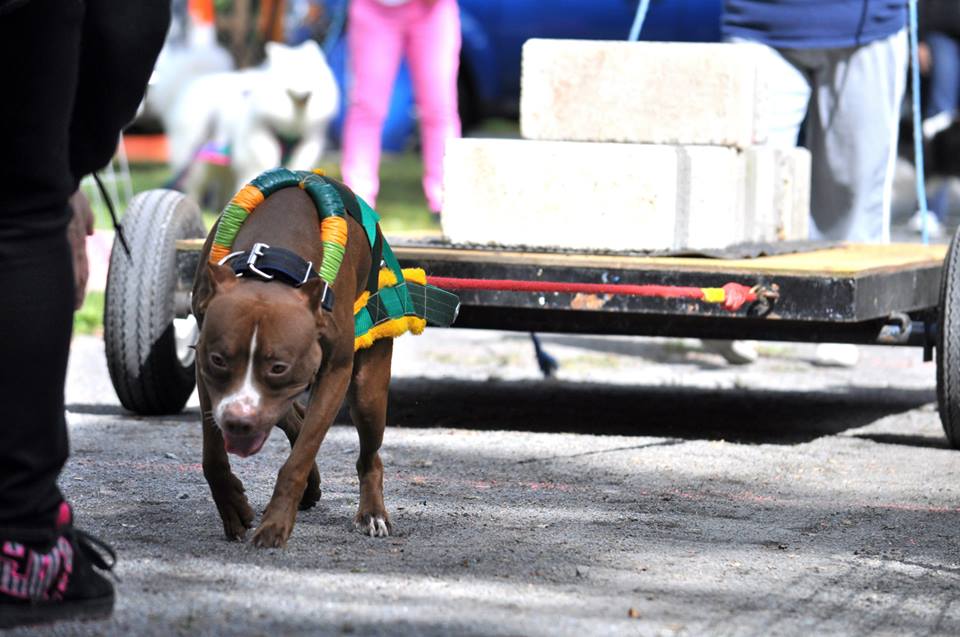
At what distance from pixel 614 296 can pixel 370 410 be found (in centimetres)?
137

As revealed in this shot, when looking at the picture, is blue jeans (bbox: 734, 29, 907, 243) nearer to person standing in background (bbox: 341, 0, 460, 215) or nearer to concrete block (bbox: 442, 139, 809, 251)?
concrete block (bbox: 442, 139, 809, 251)

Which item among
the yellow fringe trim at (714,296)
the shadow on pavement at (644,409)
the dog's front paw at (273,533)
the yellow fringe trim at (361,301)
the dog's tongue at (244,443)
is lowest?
the shadow on pavement at (644,409)

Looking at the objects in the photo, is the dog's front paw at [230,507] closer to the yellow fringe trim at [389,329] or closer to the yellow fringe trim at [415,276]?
the yellow fringe trim at [389,329]

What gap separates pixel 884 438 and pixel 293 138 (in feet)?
22.3

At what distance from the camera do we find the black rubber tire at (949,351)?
212 inches

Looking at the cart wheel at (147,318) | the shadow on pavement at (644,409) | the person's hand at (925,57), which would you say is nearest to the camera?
the cart wheel at (147,318)

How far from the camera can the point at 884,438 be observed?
5914 mm

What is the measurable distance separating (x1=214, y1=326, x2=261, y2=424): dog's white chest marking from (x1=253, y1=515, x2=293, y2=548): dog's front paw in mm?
308

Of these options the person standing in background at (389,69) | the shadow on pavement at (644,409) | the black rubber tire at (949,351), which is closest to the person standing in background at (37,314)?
the shadow on pavement at (644,409)

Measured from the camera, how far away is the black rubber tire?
539 centimetres

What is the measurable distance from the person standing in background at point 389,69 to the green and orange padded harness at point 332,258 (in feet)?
16.9

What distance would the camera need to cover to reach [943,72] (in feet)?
46.6

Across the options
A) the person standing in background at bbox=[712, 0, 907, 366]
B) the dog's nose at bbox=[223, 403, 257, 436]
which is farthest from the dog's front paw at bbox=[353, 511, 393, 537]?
the person standing in background at bbox=[712, 0, 907, 366]

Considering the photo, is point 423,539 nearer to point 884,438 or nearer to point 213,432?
point 213,432
